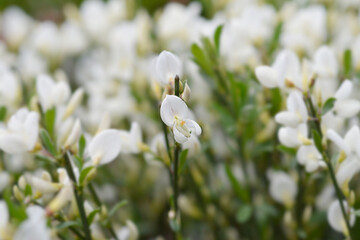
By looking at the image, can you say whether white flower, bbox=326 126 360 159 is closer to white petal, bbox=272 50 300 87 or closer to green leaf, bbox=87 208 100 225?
white petal, bbox=272 50 300 87

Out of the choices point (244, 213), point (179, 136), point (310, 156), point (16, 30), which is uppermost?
point (16, 30)

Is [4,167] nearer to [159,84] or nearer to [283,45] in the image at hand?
[159,84]

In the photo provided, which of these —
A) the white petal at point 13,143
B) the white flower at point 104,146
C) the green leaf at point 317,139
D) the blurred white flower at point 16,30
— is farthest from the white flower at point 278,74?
the blurred white flower at point 16,30

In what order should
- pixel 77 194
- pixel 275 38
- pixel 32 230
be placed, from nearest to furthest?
1. pixel 32 230
2. pixel 77 194
3. pixel 275 38

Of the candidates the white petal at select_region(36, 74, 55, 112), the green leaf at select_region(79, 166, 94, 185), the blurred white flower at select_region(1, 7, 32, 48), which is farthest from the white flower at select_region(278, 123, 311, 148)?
the blurred white flower at select_region(1, 7, 32, 48)

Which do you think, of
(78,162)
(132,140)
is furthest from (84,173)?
(132,140)

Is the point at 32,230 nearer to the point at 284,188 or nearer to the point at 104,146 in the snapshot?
the point at 104,146
